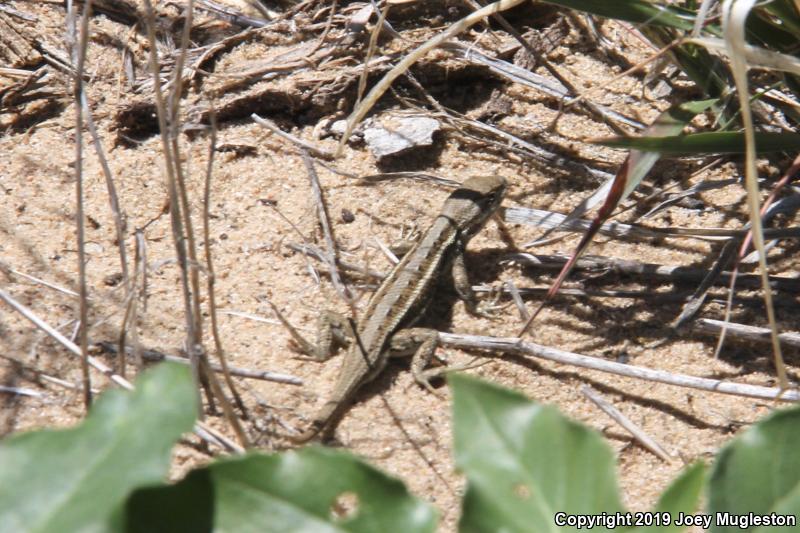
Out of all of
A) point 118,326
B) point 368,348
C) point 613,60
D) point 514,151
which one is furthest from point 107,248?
point 613,60

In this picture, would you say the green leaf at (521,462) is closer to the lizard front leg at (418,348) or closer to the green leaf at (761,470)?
the green leaf at (761,470)

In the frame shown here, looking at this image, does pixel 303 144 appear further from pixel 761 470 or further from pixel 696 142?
pixel 761 470

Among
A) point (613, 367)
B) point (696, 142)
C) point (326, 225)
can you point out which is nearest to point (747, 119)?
point (696, 142)

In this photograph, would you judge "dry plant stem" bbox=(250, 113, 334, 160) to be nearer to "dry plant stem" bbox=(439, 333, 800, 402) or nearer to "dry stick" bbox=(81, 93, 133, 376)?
"dry plant stem" bbox=(439, 333, 800, 402)

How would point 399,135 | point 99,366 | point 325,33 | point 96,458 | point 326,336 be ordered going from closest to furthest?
point 96,458 < point 99,366 < point 326,336 < point 399,135 < point 325,33

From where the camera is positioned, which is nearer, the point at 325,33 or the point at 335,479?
the point at 335,479

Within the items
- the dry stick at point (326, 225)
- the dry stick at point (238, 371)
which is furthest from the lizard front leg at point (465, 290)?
the dry stick at point (238, 371)

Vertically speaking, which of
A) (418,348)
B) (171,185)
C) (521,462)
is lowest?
(418,348)

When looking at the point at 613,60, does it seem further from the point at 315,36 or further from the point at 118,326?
the point at 118,326
